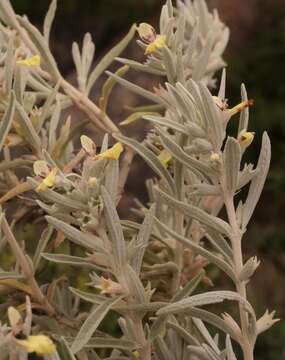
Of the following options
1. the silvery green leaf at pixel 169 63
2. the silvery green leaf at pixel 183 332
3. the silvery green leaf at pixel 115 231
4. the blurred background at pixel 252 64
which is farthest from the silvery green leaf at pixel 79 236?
the blurred background at pixel 252 64

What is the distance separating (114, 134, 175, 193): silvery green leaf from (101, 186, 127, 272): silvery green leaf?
0.13 m

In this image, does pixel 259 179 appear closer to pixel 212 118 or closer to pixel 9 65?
pixel 212 118

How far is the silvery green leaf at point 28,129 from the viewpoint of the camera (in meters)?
0.76

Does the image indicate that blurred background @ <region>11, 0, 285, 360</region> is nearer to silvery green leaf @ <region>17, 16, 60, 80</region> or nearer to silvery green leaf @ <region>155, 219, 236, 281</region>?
silvery green leaf @ <region>17, 16, 60, 80</region>

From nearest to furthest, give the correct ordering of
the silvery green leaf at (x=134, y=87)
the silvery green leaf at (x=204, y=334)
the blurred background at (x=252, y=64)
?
1. the silvery green leaf at (x=204, y=334)
2. the silvery green leaf at (x=134, y=87)
3. the blurred background at (x=252, y=64)

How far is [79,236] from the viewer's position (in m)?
0.66

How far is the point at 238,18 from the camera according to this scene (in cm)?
358

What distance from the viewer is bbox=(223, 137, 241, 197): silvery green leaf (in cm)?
66

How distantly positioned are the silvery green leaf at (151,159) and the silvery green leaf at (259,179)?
3.9 inches

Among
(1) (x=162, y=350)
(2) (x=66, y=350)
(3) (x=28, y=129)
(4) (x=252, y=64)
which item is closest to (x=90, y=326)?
(2) (x=66, y=350)

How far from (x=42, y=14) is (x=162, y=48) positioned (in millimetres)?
2919

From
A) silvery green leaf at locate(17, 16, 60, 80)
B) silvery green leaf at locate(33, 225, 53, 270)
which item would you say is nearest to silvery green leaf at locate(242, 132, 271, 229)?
silvery green leaf at locate(33, 225, 53, 270)

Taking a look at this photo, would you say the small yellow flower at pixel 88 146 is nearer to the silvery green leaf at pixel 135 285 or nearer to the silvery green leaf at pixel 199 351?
the silvery green leaf at pixel 135 285

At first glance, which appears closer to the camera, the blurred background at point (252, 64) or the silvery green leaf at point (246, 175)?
the silvery green leaf at point (246, 175)
